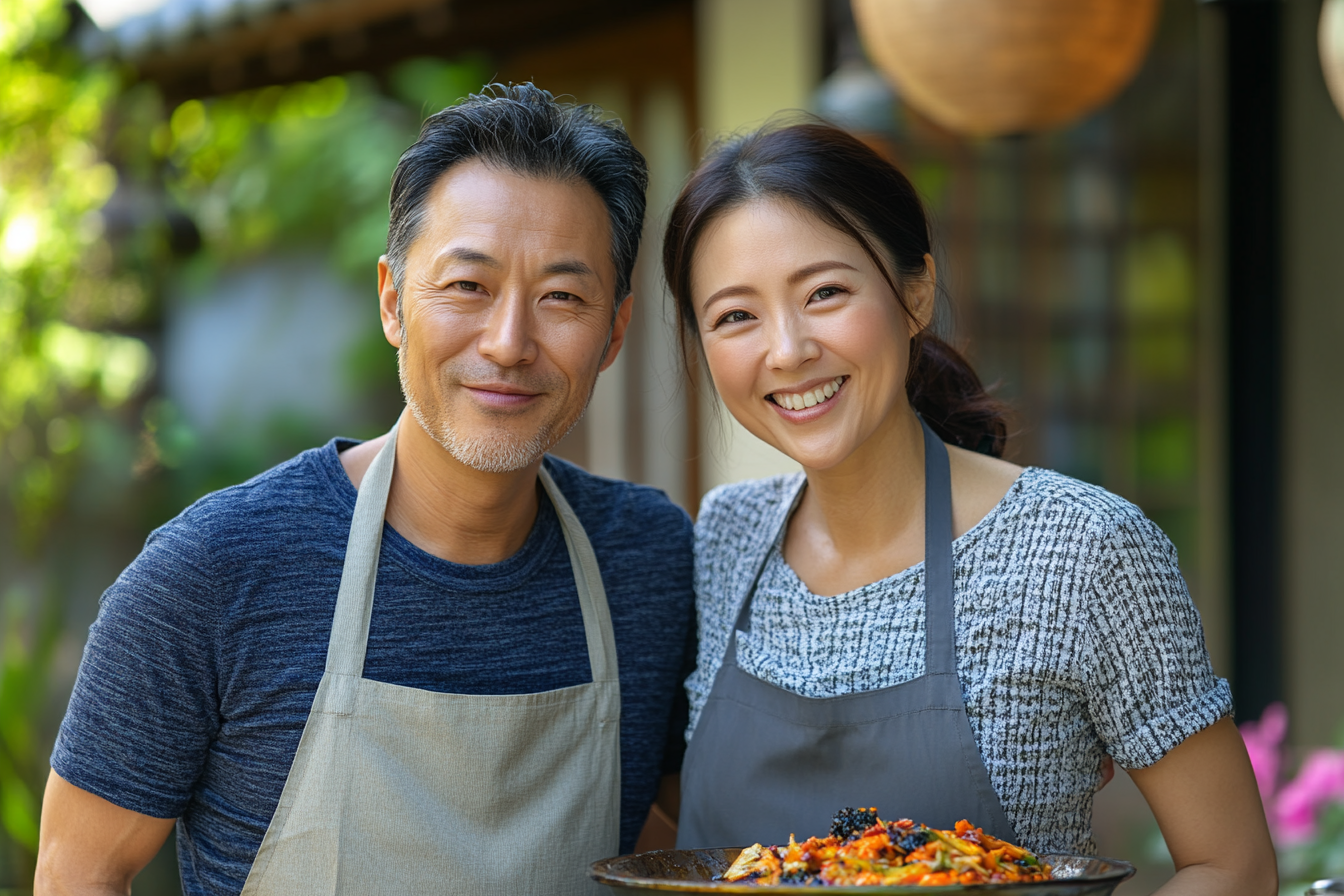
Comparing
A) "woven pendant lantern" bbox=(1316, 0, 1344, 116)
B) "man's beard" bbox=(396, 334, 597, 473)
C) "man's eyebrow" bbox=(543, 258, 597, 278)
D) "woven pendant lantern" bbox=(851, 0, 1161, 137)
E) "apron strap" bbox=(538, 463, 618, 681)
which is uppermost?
"woven pendant lantern" bbox=(851, 0, 1161, 137)

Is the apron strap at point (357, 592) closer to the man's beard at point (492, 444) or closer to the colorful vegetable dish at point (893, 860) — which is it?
the man's beard at point (492, 444)

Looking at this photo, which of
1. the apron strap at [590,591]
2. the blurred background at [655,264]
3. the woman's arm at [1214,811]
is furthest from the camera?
the blurred background at [655,264]

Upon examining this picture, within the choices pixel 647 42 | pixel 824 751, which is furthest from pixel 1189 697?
pixel 647 42

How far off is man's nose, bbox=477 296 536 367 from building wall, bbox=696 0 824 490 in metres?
2.23

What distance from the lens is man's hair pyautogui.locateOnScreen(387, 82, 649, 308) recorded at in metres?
1.86

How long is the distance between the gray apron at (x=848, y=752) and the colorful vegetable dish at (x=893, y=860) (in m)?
0.16

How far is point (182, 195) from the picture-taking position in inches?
201

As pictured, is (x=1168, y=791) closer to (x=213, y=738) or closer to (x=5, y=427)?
(x=213, y=738)

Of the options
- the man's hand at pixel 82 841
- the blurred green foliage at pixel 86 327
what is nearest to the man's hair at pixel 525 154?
the man's hand at pixel 82 841

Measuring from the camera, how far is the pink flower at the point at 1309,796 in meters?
3.02

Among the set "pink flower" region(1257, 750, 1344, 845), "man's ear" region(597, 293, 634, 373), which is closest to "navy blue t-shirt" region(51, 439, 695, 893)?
"man's ear" region(597, 293, 634, 373)

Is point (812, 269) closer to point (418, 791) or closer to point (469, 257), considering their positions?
point (469, 257)

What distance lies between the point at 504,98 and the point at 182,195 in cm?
361

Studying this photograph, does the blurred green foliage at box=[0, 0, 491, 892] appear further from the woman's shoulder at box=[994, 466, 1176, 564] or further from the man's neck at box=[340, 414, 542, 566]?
the woman's shoulder at box=[994, 466, 1176, 564]
